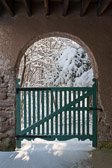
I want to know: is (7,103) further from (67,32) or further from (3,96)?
(67,32)

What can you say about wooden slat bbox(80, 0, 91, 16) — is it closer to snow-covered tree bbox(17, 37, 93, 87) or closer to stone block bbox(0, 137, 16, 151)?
stone block bbox(0, 137, 16, 151)

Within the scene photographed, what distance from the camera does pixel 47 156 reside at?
9.43ft

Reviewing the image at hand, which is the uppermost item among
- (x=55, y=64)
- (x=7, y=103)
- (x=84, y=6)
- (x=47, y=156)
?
(x=84, y=6)

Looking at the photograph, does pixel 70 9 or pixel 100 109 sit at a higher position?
pixel 70 9

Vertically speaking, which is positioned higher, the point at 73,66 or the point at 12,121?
the point at 73,66

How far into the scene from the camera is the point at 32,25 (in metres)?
3.20

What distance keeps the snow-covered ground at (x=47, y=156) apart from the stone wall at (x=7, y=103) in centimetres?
37

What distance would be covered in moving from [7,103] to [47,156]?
1.27 meters

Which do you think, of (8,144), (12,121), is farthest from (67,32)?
(8,144)

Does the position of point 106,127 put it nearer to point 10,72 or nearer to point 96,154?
point 96,154

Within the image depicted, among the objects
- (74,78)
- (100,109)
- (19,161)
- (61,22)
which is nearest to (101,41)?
(61,22)

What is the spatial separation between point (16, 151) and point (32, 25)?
2.49 m

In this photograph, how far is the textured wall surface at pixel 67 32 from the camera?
3188 millimetres

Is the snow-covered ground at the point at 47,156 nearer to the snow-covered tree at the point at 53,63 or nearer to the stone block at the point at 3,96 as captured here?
the stone block at the point at 3,96
